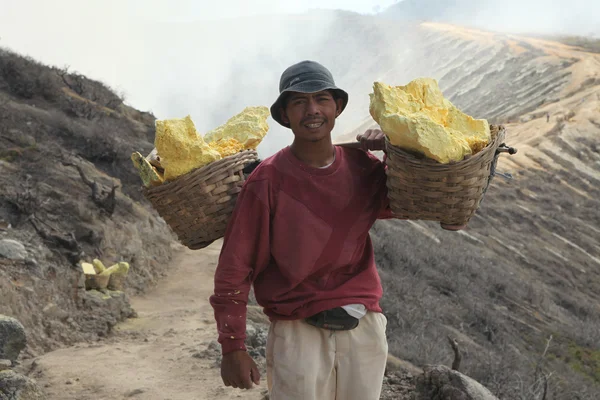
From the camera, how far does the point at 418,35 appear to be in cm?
4888

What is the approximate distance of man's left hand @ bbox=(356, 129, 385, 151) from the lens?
6.40 feet

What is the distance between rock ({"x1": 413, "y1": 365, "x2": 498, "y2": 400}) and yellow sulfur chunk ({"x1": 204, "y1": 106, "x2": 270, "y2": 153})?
6.41 feet

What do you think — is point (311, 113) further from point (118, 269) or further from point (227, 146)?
point (118, 269)

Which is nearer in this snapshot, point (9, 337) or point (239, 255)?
point (239, 255)

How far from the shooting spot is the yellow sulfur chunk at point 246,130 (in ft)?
6.95

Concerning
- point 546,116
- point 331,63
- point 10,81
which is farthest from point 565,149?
point 331,63

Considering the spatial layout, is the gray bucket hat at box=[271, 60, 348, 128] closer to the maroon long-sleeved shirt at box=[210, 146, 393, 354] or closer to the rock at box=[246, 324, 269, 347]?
the maroon long-sleeved shirt at box=[210, 146, 393, 354]

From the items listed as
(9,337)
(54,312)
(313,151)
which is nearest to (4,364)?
(9,337)

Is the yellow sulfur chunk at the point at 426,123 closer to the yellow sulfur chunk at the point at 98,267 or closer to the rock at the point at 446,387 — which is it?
the rock at the point at 446,387

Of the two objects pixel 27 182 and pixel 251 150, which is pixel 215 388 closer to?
pixel 251 150

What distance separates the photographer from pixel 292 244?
5.88 ft

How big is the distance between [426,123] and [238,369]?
978 millimetres

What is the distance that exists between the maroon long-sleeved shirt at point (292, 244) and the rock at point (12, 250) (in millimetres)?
4090

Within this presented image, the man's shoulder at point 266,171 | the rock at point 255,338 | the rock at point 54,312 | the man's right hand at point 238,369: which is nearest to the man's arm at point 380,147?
the man's shoulder at point 266,171
